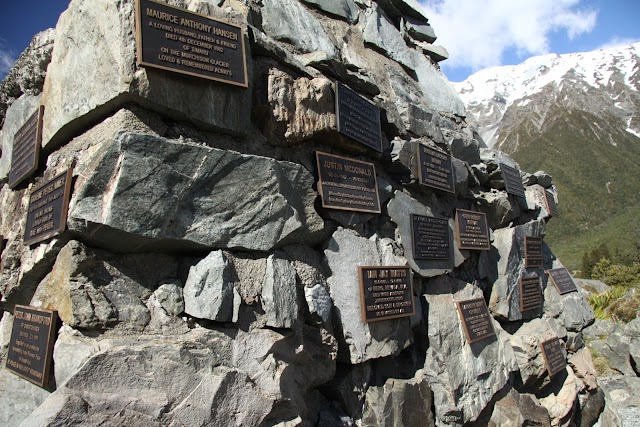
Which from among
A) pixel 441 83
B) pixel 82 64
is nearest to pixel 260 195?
pixel 82 64

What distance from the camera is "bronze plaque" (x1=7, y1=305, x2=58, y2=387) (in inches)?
99.2

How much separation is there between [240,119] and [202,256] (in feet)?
3.39

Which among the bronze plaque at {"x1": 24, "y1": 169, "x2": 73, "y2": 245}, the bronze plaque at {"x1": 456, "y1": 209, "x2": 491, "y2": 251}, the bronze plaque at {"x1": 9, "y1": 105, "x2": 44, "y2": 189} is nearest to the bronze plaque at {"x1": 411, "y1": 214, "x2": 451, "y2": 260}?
the bronze plaque at {"x1": 456, "y1": 209, "x2": 491, "y2": 251}

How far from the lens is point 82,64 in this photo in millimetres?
2912

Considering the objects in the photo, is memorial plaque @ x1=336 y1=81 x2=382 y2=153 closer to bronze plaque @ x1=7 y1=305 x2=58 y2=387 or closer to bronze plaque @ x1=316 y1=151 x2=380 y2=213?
bronze plaque @ x1=316 y1=151 x2=380 y2=213

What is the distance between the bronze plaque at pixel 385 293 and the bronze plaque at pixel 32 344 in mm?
2159

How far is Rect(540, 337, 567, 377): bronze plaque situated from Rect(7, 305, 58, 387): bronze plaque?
523cm

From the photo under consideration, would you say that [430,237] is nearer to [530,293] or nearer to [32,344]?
[530,293]

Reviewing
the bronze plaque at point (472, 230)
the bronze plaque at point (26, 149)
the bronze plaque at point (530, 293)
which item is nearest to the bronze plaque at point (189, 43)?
the bronze plaque at point (26, 149)

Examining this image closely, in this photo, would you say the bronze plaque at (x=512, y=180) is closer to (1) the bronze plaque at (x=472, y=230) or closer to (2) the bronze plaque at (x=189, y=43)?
(1) the bronze plaque at (x=472, y=230)

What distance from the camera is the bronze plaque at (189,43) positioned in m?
2.72

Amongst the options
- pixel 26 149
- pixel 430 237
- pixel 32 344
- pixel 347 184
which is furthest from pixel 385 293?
pixel 26 149

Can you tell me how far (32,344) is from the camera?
106 inches

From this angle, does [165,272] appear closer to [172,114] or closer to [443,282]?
[172,114]
